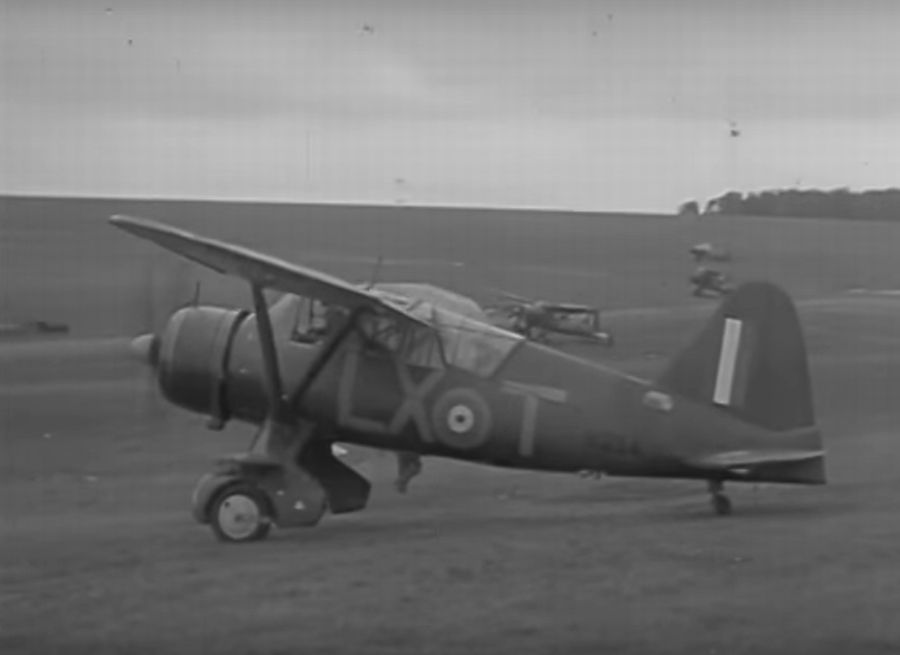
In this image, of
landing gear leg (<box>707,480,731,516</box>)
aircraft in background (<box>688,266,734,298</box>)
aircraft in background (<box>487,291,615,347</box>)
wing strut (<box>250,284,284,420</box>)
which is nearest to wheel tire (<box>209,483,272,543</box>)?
wing strut (<box>250,284,284,420</box>)

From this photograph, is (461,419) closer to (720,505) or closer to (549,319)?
(720,505)

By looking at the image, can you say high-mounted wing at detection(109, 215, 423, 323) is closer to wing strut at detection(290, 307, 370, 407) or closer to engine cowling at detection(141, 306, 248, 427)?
wing strut at detection(290, 307, 370, 407)

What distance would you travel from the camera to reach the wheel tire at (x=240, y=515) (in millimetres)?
12361

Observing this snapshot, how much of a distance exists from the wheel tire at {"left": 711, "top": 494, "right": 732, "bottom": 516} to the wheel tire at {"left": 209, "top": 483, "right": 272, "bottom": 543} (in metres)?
3.07

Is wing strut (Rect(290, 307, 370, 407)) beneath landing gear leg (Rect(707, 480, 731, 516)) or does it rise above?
above

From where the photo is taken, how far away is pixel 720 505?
12.6 metres

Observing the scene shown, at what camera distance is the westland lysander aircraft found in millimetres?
12516

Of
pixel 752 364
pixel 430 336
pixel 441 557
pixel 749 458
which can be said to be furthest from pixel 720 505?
pixel 441 557

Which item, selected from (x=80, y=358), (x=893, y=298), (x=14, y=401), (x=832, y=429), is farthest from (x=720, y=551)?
(x=893, y=298)

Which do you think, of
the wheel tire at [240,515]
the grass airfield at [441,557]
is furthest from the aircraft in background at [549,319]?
the wheel tire at [240,515]

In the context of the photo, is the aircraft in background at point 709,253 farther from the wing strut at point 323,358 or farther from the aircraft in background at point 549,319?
the wing strut at point 323,358

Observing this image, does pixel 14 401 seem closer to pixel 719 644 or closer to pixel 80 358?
pixel 80 358

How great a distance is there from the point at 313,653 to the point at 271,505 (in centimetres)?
474

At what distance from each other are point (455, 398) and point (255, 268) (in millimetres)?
1691
